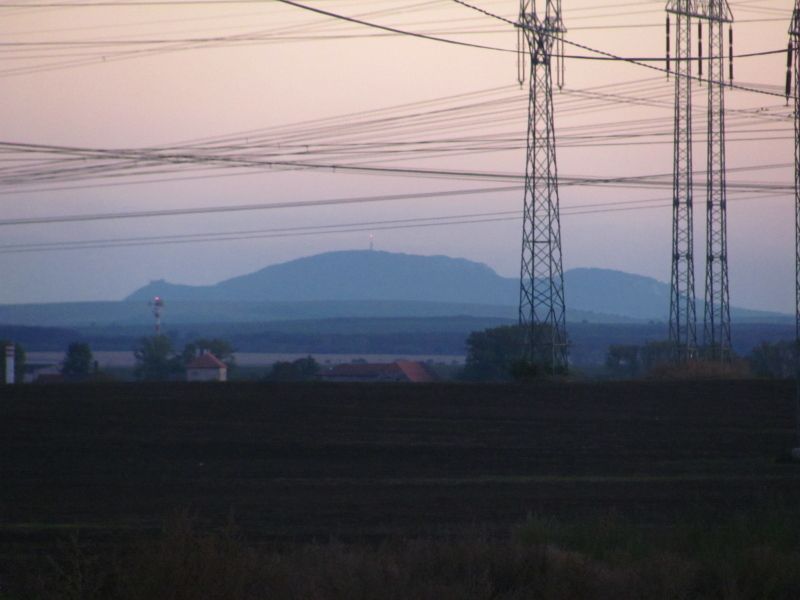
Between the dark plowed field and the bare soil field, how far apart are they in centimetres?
8

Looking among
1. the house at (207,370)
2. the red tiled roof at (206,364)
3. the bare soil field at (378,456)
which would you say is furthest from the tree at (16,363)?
the bare soil field at (378,456)

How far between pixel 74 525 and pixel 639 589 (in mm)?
9251

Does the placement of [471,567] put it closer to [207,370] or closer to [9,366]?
[9,366]

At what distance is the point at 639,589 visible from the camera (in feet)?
37.3

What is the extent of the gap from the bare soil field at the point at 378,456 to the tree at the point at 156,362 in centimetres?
5281

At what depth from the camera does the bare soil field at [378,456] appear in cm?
1775

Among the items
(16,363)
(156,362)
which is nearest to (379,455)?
(16,363)

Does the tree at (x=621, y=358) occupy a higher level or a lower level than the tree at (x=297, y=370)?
higher

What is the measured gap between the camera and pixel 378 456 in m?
28.2

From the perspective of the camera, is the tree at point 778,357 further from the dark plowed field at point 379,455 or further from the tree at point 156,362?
the tree at point 156,362

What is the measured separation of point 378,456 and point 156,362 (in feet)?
254

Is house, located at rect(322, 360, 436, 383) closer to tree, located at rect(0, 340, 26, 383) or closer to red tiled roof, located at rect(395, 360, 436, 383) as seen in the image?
red tiled roof, located at rect(395, 360, 436, 383)

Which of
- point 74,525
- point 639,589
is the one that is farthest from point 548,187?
point 639,589

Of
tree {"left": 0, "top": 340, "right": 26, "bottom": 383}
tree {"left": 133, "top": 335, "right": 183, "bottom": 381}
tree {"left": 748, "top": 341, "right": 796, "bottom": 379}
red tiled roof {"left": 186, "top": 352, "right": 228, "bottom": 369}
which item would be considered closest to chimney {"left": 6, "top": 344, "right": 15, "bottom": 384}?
tree {"left": 0, "top": 340, "right": 26, "bottom": 383}
